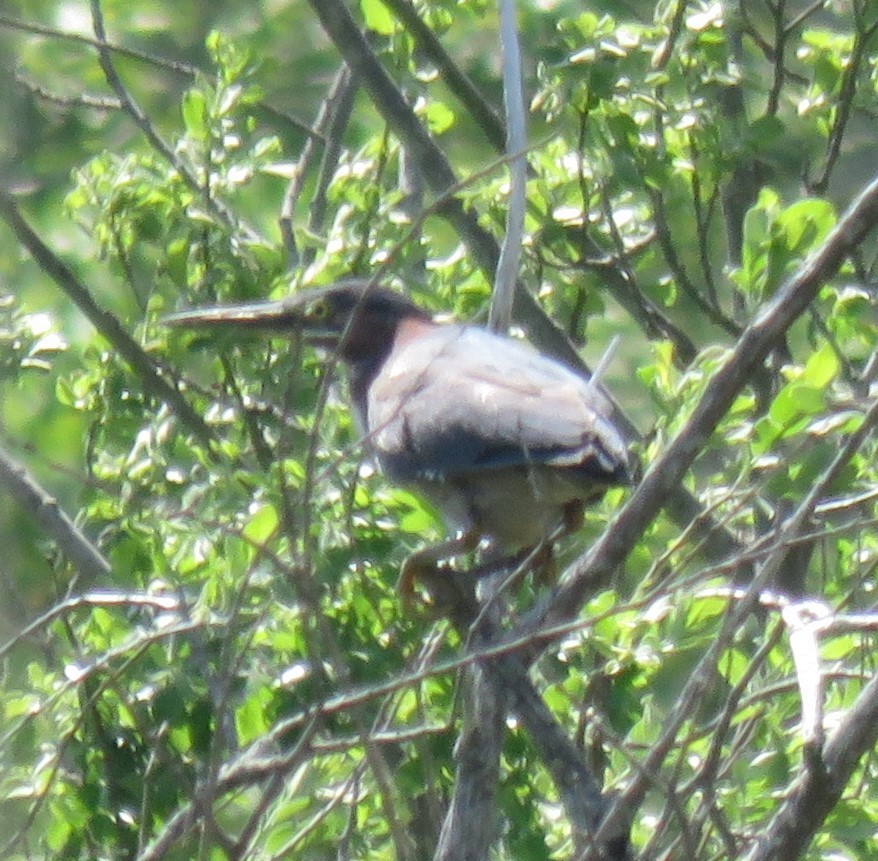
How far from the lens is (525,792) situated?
3.44 metres

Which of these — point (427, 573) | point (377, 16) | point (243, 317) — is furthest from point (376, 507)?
point (377, 16)

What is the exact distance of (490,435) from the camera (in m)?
3.93

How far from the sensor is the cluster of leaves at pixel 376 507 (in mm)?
2893

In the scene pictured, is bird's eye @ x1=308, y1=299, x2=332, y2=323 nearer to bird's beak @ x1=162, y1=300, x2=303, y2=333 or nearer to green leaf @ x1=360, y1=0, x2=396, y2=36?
bird's beak @ x1=162, y1=300, x2=303, y2=333

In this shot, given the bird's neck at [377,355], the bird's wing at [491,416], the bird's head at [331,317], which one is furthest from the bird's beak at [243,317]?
the bird's neck at [377,355]

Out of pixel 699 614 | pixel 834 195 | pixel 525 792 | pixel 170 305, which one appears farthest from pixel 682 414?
pixel 834 195

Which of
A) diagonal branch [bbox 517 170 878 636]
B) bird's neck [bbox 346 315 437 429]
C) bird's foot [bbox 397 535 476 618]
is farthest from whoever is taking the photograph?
bird's neck [bbox 346 315 437 429]

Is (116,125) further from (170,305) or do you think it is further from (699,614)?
(699,614)

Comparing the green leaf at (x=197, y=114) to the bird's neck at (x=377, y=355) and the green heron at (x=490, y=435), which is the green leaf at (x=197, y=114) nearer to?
the green heron at (x=490, y=435)

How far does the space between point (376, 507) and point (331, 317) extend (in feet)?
2.76

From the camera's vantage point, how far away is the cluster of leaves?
2893mm

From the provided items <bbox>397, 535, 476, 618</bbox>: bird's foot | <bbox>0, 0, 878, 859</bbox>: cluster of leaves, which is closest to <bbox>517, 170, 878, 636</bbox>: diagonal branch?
<bbox>0, 0, 878, 859</bbox>: cluster of leaves

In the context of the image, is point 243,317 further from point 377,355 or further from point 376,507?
point 377,355

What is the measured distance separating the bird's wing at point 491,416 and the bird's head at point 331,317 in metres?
0.26
